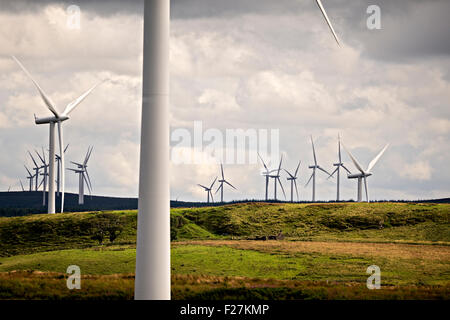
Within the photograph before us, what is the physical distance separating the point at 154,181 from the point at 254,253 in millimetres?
51315

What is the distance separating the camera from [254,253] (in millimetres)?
78625

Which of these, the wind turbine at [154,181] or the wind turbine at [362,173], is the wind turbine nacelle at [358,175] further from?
the wind turbine at [154,181]

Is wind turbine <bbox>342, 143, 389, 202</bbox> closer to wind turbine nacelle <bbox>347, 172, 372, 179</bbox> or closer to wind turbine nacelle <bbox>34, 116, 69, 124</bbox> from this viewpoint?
wind turbine nacelle <bbox>347, 172, 372, 179</bbox>

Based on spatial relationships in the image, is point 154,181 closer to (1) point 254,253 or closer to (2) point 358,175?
(1) point 254,253

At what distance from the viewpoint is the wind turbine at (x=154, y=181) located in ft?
94.9

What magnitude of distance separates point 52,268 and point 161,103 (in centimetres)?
4915

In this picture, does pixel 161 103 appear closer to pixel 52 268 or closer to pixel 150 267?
pixel 150 267

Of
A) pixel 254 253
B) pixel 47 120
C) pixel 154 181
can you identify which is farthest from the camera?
pixel 47 120

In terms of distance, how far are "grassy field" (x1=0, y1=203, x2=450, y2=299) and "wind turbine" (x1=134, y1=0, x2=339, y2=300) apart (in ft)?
31.1

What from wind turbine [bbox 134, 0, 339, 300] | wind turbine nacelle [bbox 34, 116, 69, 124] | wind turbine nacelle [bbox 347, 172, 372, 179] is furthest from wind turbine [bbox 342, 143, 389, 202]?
wind turbine [bbox 134, 0, 339, 300]

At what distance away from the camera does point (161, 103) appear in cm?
2914

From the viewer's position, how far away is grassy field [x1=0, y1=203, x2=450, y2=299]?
1654 inches

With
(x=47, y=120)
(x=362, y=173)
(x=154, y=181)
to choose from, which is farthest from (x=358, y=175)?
(x=154, y=181)
